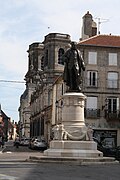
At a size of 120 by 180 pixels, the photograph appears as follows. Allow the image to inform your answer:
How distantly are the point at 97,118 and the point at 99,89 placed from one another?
3.46 metres

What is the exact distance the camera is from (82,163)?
19312 millimetres

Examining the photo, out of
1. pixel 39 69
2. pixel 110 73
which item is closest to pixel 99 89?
pixel 110 73

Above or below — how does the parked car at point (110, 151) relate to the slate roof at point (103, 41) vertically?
below

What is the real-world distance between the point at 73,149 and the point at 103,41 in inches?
1466

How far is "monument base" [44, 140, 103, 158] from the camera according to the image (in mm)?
20969

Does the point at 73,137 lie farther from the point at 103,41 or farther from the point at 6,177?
the point at 103,41

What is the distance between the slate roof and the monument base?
34.8 m

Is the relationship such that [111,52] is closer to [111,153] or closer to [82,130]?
[111,153]

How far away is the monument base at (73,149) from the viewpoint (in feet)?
68.8

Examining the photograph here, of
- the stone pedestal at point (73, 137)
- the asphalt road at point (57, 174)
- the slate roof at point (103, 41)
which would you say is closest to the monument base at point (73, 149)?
the stone pedestal at point (73, 137)

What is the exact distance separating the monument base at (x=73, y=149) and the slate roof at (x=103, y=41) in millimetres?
34790

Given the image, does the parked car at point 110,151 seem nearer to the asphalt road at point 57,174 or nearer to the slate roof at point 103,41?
the asphalt road at point 57,174

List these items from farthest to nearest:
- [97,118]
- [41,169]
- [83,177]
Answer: [97,118] < [41,169] < [83,177]

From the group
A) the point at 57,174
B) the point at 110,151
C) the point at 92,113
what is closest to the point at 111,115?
the point at 92,113
